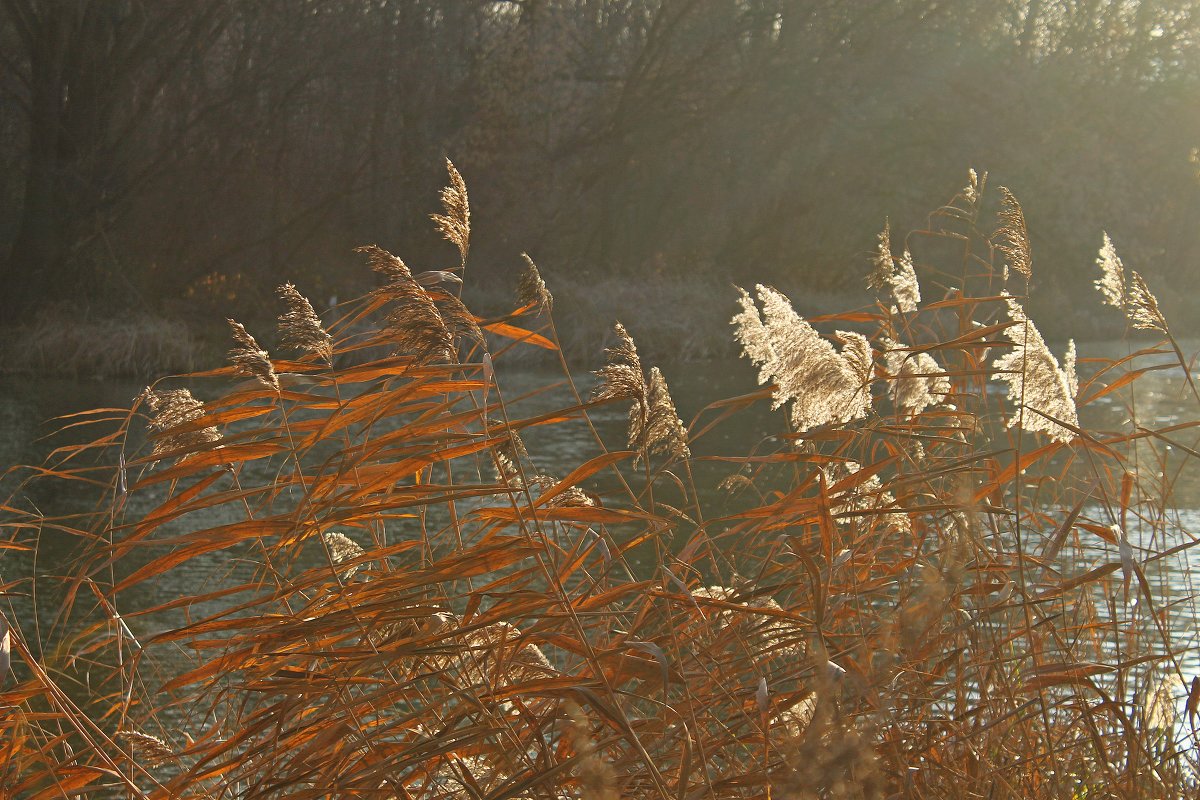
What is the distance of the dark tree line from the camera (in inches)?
654

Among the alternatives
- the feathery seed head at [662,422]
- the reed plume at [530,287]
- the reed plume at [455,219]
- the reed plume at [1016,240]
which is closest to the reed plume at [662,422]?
the feathery seed head at [662,422]

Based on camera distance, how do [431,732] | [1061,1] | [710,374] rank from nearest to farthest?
[431,732], [710,374], [1061,1]

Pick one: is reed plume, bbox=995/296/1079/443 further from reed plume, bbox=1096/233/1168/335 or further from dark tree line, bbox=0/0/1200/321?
dark tree line, bbox=0/0/1200/321

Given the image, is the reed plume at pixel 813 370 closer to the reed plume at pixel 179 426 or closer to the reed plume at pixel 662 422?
the reed plume at pixel 662 422

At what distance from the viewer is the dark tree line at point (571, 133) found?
16.6 m

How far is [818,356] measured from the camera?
2166 mm

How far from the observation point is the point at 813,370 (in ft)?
7.11

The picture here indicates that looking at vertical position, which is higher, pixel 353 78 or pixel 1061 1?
pixel 1061 1

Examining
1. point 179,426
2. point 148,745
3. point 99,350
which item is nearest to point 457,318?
point 179,426

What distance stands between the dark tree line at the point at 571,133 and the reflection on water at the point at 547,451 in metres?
4.61

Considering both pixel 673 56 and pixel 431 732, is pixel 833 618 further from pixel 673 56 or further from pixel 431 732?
pixel 673 56

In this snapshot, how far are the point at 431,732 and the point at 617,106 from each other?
2178 cm

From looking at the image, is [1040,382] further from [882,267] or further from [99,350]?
[99,350]

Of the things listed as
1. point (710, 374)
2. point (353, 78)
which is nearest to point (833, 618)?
point (710, 374)
